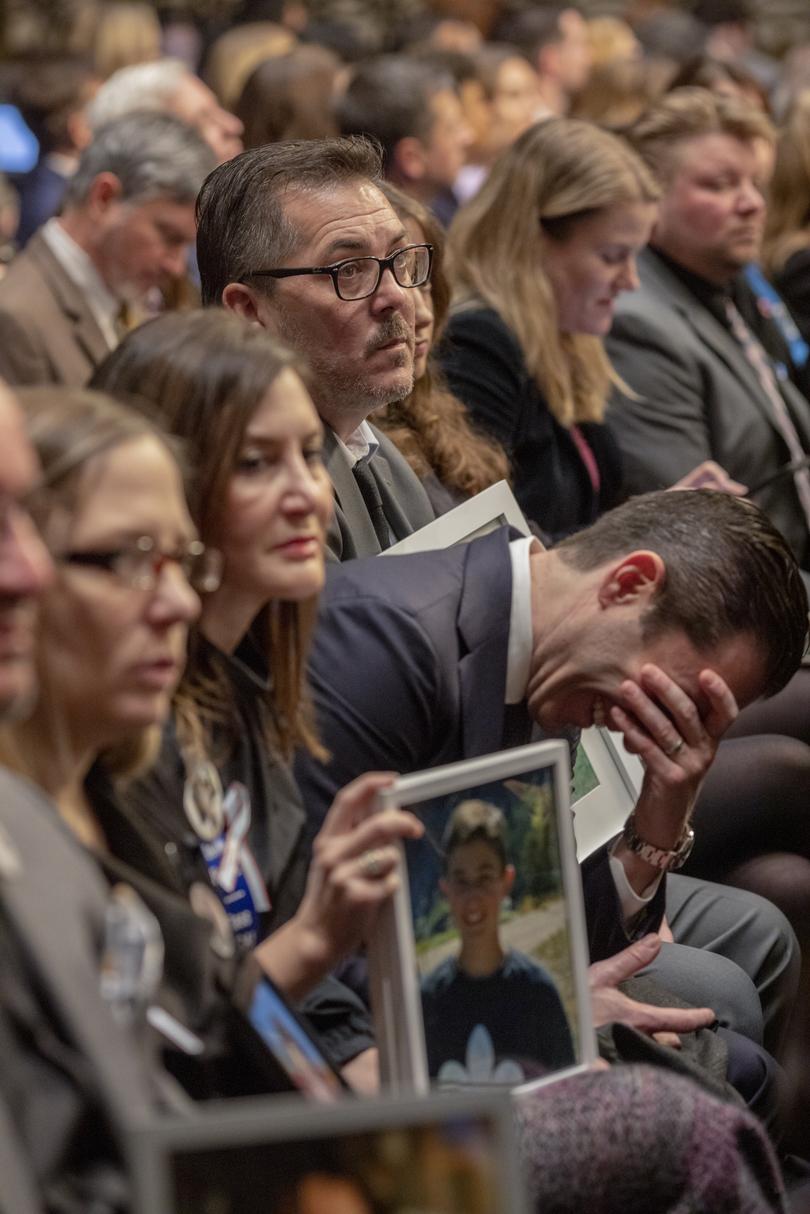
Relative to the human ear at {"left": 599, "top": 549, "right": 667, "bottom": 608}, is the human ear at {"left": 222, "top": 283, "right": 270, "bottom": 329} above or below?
above

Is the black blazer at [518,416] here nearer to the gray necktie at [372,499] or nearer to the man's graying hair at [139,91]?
the gray necktie at [372,499]

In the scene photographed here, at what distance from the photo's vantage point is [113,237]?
14.5 feet

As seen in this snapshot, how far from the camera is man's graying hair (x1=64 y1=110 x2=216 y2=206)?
14.4 feet

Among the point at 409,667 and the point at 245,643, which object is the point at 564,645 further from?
the point at 245,643

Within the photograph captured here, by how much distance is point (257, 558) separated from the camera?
2029 mm

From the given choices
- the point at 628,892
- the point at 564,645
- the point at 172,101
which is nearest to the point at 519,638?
the point at 564,645

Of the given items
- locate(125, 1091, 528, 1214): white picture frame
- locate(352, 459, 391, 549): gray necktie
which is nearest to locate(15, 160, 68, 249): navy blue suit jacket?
locate(352, 459, 391, 549): gray necktie

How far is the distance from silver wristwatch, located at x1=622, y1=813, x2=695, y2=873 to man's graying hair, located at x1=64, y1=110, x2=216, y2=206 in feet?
7.35

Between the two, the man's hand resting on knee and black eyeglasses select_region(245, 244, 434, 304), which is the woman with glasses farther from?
black eyeglasses select_region(245, 244, 434, 304)

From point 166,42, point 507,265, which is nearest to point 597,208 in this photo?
point 507,265

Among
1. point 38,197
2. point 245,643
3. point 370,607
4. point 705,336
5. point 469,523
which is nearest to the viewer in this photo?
point 245,643

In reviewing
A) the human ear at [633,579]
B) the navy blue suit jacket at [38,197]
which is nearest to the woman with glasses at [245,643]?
the human ear at [633,579]

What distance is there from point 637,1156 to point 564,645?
775mm

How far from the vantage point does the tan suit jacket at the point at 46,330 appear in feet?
13.9
